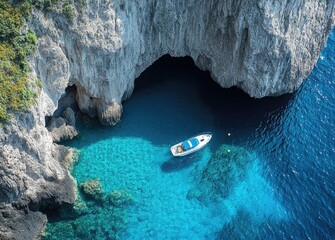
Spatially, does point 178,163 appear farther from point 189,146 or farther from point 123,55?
point 123,55

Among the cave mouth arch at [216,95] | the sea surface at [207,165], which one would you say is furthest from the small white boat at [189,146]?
the cave mouth arch at [216,95]

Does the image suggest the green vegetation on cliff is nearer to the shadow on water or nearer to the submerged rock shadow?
the shadow on water

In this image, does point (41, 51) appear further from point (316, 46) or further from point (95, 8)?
point (316, 46)

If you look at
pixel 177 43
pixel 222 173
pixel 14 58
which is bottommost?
pixel 222 173

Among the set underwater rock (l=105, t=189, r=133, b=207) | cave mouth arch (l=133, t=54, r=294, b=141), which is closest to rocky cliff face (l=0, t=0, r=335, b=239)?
cave mouth arch (l=133, t=54, r=294, b=141)

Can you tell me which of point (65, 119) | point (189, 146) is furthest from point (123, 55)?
point (189, 146)
